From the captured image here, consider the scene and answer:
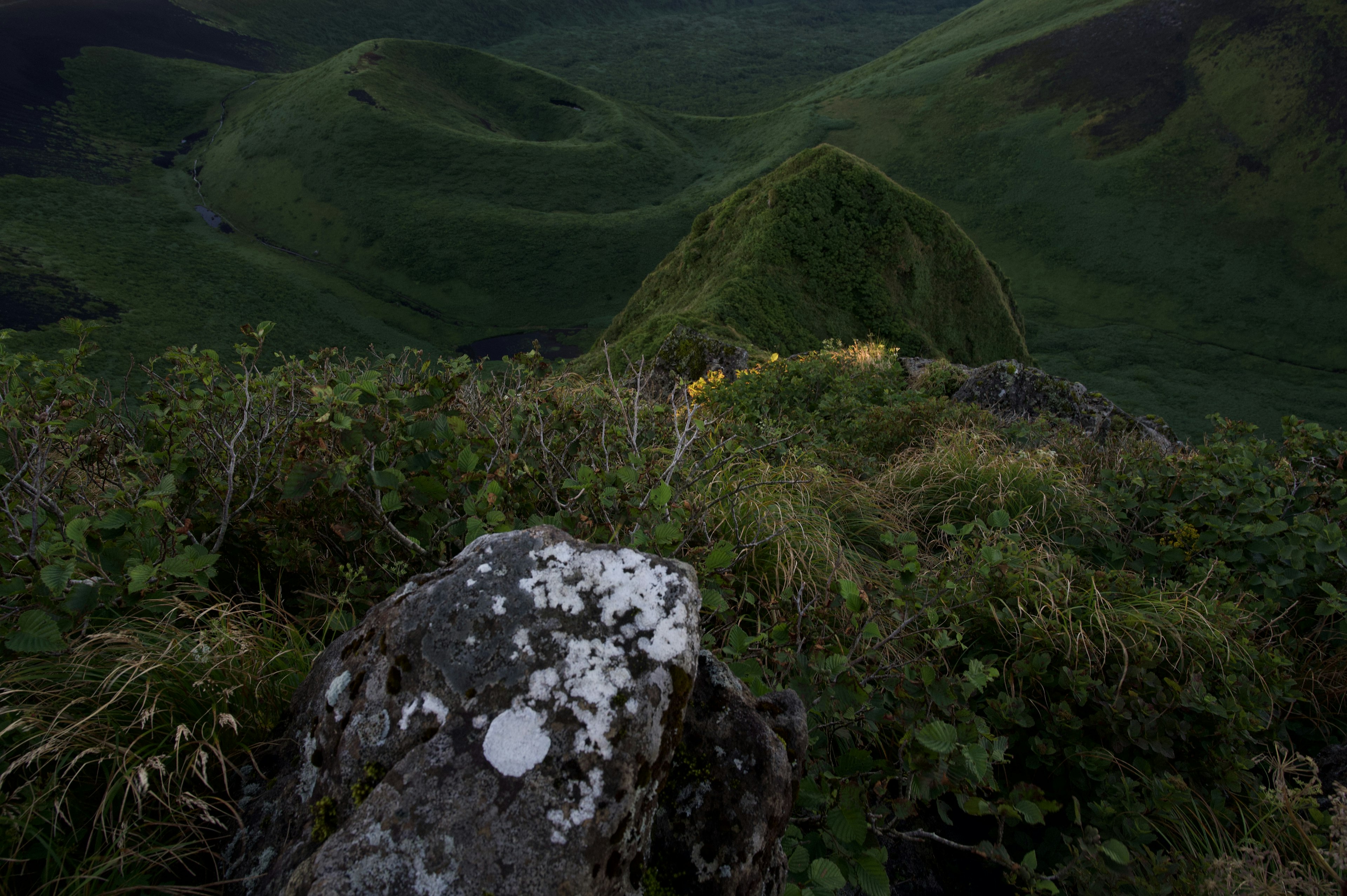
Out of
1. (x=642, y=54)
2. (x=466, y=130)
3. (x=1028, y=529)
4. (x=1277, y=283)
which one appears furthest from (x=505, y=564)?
(x=642, y=54)

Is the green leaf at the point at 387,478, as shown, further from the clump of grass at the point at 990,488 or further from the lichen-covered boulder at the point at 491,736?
the clump of grass at the point at 990,488

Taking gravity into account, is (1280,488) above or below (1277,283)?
above

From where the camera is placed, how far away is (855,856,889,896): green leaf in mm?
1938

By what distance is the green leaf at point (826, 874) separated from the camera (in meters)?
1.82

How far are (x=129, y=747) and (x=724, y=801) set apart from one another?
159 cm

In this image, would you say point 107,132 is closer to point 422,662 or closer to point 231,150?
point 231,150

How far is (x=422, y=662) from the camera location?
5.23ft

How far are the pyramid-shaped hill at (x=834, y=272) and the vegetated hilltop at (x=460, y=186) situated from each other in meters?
34.2

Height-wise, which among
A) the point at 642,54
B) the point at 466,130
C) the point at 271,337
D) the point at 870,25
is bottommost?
the point at 271,337

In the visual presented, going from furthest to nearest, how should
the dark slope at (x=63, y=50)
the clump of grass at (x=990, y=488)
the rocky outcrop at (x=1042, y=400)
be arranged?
the dark slope at (x=63, y=50) → the rocky outcrop at (x=1042, y=400) → the clump of grass at (x=990, y=488)

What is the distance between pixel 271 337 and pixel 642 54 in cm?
10013

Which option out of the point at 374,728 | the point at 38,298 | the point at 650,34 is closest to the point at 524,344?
the point at 38,298

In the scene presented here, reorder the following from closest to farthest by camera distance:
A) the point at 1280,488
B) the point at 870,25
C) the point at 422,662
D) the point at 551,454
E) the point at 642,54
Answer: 1. the point at 422,662
2. the point at 551,454
3. the point at 1280,488
4. the point at 642,54
5. the point at 870,25

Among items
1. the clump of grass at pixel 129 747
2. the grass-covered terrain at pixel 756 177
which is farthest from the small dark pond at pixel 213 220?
the clump of grass at pixel 129 747
